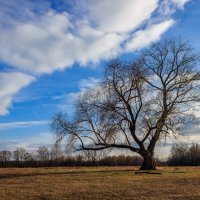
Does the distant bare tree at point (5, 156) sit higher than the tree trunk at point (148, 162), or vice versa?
the distant bare tree at point (5, 156)

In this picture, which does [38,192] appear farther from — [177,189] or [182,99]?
[182,99]

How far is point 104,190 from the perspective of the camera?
18.8m

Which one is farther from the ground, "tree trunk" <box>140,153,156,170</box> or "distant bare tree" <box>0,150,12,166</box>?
"distant bare tree" <box>0,150,12,166</box>

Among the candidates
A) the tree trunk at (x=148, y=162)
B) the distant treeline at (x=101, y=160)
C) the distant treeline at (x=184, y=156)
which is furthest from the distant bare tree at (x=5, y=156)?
the tree trunk at (x=148, y=162)

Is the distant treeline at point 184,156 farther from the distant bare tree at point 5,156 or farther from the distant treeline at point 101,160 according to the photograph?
the distant bare tree at point 5,156

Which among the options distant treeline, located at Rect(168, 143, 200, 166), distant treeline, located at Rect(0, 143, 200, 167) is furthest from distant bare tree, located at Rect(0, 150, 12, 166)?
distant treeline, located at Rect(168, 143, 200, 166)

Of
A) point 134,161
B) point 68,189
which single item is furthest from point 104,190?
point 134,161

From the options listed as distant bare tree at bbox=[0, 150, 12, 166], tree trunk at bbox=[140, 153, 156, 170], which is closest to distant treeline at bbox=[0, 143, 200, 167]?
distant bare tree at bbox=[0, 150, 12, 166]

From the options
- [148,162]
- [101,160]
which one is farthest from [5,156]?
[148,162]

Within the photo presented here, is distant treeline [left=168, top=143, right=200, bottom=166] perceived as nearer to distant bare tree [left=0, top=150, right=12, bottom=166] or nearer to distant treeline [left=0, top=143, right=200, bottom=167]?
distant treeline [left=0, top=143, right=200, bottom=167]

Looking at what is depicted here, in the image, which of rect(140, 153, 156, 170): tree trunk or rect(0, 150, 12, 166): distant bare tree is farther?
rect(0, 150, 12, 166): distant bare tree

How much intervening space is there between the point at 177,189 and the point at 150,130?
1960cm

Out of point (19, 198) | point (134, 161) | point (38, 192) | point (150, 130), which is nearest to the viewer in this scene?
point (19, 198)

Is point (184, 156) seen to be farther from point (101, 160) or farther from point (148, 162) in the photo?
point (148, 162)
